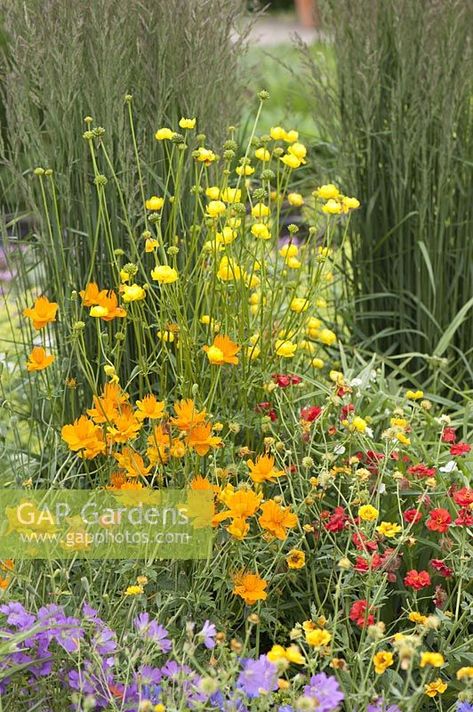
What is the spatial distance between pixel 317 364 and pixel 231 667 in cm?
103

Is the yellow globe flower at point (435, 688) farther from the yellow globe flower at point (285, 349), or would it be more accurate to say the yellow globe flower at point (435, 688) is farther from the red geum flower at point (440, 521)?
the yellow globe flower at point (285, 349)

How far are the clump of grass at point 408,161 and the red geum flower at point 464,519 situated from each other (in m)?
0.88

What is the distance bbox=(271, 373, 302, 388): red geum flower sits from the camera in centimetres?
212

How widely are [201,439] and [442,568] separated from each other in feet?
1.44

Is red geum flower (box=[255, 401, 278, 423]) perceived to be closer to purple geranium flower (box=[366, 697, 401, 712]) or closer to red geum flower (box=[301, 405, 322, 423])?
red geum flower (box=[301, 405, 322, 423])

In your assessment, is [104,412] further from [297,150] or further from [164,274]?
[297,150]

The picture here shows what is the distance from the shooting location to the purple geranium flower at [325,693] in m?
1.45

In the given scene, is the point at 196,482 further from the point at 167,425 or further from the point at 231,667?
the point at 231,667

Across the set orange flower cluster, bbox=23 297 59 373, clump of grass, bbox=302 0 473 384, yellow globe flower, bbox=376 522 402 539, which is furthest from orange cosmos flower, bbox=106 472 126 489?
clump of grass, bbox=302 0 473 384

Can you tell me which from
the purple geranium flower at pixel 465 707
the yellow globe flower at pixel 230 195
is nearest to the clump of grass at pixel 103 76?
the yellow globe flower at pixel 230 195

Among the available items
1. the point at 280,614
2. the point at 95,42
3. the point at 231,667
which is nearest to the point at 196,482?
the point at 280,614

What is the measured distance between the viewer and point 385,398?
2324mm

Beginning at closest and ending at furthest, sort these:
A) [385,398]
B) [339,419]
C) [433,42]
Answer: [339,419]
[385,398]
[433,42]

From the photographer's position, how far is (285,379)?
6.98ft
